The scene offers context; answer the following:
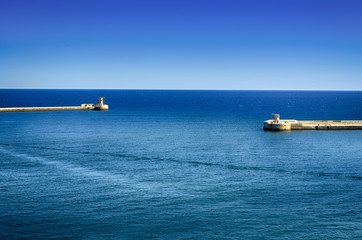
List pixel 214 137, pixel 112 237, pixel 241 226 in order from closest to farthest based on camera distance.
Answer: pixel 112 237 < pixel 241 226 < pixel 214 137

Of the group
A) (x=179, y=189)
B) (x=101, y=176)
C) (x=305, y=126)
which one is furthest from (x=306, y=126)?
(x=101, y=176)

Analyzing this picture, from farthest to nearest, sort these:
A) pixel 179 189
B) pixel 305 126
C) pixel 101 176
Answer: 1. pixel 305 126
2. pixel 101 176
3. pixel 179 189

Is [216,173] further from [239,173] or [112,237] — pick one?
[112,237]

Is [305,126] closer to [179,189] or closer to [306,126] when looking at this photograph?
[306,126]

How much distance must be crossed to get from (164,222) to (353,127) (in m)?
75.0

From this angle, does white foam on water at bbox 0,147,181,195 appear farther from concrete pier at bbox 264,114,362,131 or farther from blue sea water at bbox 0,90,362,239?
concrete pier at bbox 264,114,362,131

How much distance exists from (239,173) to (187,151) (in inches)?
628

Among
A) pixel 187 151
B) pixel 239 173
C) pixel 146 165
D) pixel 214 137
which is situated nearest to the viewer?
pixel 239 173

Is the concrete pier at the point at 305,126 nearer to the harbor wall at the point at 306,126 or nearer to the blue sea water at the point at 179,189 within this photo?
the harbor wall at the point at 306,126

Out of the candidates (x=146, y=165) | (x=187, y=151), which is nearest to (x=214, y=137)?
(x=187, y=151)

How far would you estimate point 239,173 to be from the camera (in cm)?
4603

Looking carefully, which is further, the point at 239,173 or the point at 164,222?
the point at 239,173

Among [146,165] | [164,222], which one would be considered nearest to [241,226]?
[164,222]

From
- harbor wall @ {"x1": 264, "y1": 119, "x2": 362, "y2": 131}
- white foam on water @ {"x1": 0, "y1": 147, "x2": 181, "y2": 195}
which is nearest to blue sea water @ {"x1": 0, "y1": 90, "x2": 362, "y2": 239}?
white foam on water @ {"x1": 0, "y1": 147, "x2": 181, "y2": 195}
